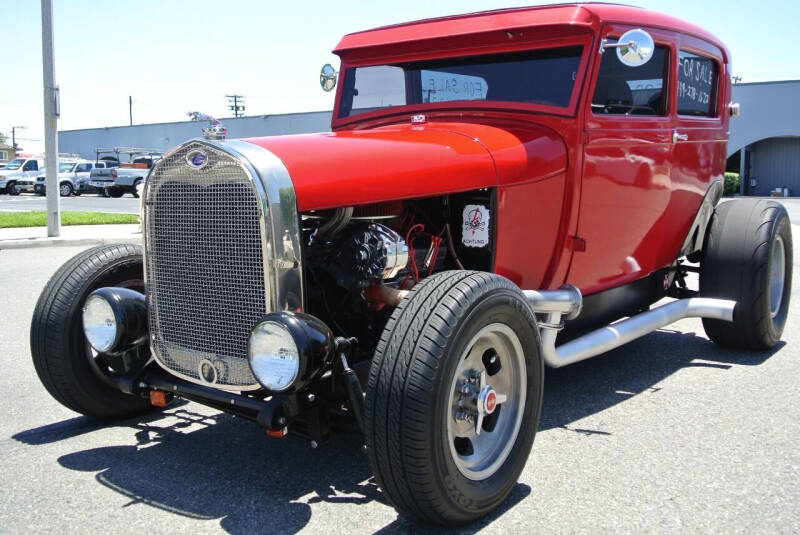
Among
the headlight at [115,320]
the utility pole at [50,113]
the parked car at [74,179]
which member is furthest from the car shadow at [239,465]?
the parked car at [74,179]

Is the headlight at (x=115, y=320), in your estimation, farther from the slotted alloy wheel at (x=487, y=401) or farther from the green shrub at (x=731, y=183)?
the green shrub at (x=731, y=183)

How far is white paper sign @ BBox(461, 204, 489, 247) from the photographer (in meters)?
3.67

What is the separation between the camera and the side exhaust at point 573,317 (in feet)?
12.4

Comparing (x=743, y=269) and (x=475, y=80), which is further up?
(x=475, y=80)

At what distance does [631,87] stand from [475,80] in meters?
0.94

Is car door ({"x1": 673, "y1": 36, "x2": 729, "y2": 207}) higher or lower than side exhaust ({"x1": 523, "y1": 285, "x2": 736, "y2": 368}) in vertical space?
higher

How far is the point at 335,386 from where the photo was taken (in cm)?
296

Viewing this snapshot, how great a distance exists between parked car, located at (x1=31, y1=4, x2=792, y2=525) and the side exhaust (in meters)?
0.02

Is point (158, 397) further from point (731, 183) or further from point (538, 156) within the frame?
point (731, 183)

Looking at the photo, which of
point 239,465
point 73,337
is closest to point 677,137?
point 239,465

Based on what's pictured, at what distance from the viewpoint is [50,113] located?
41.4 feet

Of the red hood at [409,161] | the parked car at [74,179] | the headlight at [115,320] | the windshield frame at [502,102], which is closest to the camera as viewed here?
the red hood at [409,161]

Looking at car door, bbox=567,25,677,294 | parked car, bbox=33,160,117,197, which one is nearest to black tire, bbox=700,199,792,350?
car door, bbox=567,25,677,294

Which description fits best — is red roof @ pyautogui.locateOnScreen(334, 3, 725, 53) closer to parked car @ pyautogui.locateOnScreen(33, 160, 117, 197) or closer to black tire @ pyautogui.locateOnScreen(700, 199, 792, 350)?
black tire @ pyautogui.locateOnScreen(700, 199, 792, 350)
